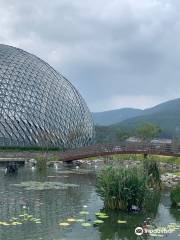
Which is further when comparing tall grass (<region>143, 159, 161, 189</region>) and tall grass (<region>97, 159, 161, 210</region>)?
tall grass (<region>143, 159, 161, 189</region>)

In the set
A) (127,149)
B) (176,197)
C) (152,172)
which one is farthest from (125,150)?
(176,197)

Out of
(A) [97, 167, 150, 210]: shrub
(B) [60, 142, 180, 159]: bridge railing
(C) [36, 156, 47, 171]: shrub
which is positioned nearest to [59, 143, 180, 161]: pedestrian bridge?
(B) [60, 142, 180, 159]: bridge railing

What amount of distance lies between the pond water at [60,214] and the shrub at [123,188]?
3.01 feet

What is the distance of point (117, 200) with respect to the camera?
97.9 ft

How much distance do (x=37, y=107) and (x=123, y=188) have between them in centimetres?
6204

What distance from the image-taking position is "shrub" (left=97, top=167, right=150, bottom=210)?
29.3 m

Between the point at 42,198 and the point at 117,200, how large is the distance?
634 centimetres

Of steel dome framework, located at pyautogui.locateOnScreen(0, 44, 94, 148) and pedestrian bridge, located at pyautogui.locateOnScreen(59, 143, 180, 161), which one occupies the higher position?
steel dome framework, located at pyautogui.locateOnScreen(0, 44, 94, 148)

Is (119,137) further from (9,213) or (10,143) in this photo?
(9,213)

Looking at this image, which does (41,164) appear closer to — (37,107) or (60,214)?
(37,107)

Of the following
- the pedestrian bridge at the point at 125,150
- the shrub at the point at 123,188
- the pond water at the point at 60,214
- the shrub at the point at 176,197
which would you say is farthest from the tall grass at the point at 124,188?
the pedestrian bridge at the point at 125,150

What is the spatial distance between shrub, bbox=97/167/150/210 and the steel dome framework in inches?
2176

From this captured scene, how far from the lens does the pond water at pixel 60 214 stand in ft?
77.2

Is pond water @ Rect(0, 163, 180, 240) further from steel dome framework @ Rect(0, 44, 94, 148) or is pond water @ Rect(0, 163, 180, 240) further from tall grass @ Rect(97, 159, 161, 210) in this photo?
steel dome framework @ Rect(0, 44, 94, 148)
